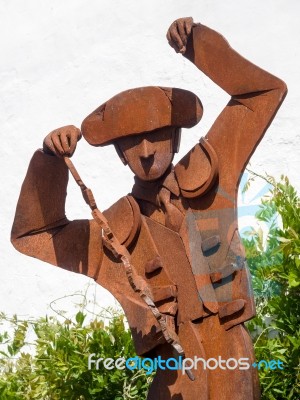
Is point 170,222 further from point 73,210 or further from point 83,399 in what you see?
point 73,210

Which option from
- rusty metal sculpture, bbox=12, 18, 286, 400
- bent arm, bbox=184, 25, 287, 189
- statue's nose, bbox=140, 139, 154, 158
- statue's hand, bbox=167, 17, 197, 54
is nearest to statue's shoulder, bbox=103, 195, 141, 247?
rusty metal sculpture, bbox=12, 18, 286, 400

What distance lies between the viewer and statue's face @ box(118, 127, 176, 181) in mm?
3180

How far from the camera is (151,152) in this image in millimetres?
3174

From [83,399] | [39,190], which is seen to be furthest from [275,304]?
[39,190]

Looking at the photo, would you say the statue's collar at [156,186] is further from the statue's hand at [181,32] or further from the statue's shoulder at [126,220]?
the statue's hand at [181,32]

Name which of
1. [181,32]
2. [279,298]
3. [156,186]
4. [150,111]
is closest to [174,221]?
[156,186]

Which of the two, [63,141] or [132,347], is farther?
[132,347]

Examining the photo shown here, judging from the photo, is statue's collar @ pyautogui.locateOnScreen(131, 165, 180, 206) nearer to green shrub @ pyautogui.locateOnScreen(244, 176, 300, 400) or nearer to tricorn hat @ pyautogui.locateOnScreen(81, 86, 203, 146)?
tricorn hat @ pyautogui.locateOnScreen(81, 86, 203, 146)

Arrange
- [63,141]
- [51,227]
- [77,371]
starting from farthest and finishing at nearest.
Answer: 1. [77,371]
2. [51,227]
3. [63,141]

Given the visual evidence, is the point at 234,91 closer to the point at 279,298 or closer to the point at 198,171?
the point at 198,171

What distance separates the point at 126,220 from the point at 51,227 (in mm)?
203

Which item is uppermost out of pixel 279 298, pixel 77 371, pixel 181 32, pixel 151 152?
pixel 181 32

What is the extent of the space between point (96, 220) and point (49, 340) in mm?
875

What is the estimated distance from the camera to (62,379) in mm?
3795
